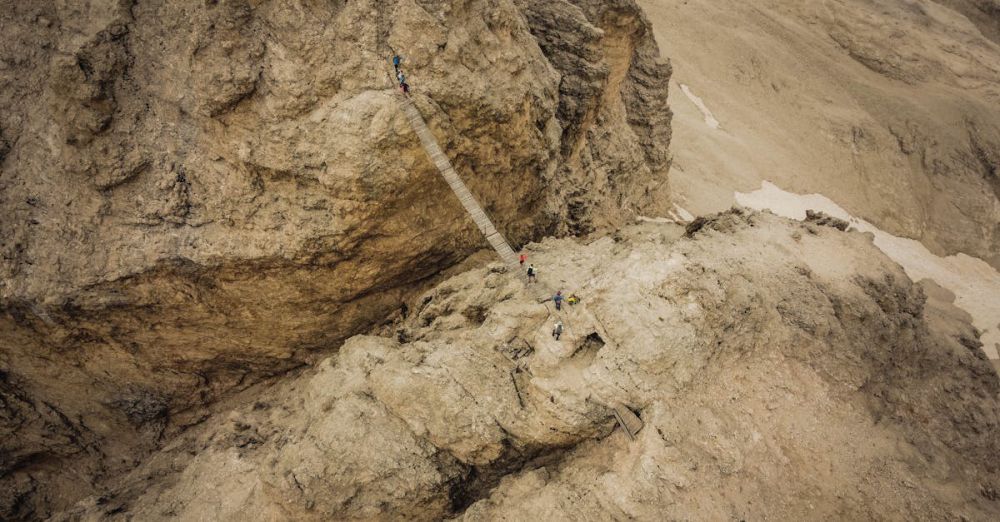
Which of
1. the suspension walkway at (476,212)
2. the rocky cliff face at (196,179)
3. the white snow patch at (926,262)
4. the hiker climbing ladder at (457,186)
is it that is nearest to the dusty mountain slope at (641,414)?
the suspension walkway at (476,212)

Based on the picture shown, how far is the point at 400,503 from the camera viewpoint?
9.91 meters

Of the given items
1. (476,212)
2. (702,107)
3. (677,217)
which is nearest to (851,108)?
(702,107)

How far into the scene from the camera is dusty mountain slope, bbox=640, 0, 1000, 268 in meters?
32.8

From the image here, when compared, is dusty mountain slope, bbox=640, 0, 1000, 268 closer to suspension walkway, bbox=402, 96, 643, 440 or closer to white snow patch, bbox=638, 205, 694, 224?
white snow patch, bbox=638, 205, 694, 224

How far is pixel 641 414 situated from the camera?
9.55m

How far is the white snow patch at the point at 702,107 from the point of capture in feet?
118

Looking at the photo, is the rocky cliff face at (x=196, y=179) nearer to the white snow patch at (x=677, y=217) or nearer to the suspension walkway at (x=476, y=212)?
the suspension walkway at (x=476, y=212)

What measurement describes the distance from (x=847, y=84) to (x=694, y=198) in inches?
786

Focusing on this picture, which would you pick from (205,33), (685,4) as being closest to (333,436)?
(205,33)

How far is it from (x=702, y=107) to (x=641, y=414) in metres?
32.6

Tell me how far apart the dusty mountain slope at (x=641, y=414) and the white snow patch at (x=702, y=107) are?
85.6ft

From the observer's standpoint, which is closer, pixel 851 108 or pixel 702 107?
pixel 702 107

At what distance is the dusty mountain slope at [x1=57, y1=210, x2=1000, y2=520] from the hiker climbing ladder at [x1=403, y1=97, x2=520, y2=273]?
1389 millimetres

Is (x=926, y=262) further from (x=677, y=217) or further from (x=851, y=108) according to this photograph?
(x=677, y=217)
